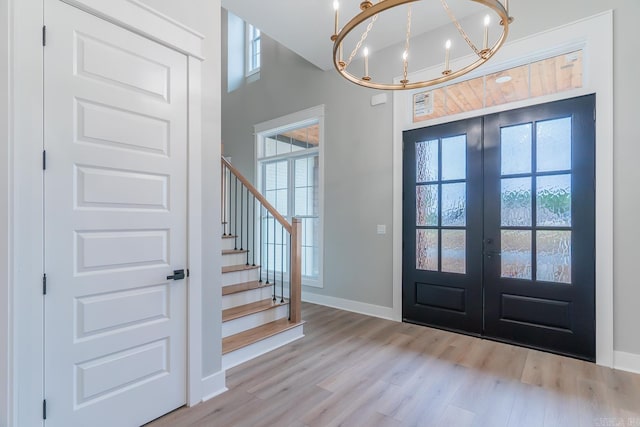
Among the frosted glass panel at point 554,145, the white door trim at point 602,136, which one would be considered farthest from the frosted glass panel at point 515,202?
the white door trim at point 602,136

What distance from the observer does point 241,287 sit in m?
3.31

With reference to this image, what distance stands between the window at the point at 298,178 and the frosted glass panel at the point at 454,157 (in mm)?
1745

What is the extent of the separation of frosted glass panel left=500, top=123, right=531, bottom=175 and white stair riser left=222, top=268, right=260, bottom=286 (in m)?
2.92

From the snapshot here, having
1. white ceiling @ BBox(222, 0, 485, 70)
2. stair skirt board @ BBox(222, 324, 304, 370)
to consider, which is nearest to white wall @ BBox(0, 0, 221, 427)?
stair skirt board @ BBox(222, 324, 304, 370)

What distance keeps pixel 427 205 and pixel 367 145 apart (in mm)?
1100

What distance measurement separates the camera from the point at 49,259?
5.02 feet

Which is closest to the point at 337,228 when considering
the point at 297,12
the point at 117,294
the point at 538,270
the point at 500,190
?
the point at 500,190

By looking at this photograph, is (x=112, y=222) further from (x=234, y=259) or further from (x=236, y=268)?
(x=234, y=259)

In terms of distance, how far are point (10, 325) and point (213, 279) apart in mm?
1046

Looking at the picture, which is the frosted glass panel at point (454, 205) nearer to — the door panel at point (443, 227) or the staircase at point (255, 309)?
the door panel at point (443, 227)

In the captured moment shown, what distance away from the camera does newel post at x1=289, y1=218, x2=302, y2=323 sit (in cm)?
321

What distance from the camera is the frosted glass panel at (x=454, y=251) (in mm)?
3322

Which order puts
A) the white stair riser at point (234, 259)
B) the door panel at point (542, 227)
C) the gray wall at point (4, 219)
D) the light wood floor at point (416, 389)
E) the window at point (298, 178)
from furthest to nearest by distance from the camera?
the window at point (298, 178) < the white stair riser at point (234, 259) < the door panel at point (542, 227) < the light wood floor at point (416, 389) < the gray wall at point (4, 219)

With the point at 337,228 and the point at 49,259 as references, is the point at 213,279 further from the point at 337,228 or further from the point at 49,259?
the point at 337,228
